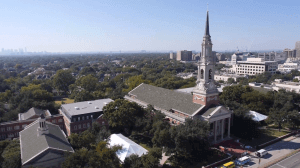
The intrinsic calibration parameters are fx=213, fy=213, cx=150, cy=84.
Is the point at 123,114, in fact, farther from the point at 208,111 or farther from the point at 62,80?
the point at 62,80

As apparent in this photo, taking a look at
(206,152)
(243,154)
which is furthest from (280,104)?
(206,152)

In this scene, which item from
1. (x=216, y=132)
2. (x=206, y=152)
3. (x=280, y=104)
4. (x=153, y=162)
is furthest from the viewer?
(x=280, y=104)

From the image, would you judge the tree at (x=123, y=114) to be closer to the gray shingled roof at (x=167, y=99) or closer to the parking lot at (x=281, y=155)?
the gray shingled roof at (x=167, y=99)

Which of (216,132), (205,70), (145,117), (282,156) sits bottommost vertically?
(282,156)

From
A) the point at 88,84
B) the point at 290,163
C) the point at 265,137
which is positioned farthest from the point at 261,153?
the point at 88,84

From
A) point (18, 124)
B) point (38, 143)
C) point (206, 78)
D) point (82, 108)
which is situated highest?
point (206, 78)

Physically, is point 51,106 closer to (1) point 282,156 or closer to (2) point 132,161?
(2) point 132,161

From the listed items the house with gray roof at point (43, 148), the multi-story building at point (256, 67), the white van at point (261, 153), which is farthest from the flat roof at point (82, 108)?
the multi-story building at point (256, 67)
